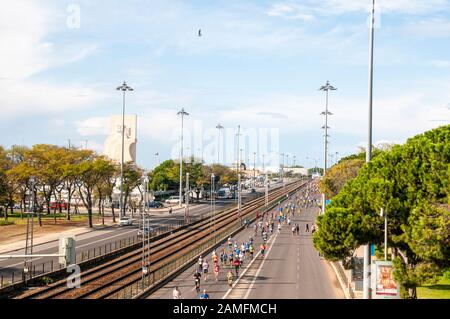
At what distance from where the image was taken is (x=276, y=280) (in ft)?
132

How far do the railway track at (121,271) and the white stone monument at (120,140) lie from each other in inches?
2899

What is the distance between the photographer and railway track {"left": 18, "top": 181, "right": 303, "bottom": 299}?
120 feet

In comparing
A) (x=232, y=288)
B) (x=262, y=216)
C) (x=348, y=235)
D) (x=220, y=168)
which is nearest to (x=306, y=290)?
(x=232, y=288)

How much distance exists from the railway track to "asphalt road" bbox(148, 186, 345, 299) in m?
3.91

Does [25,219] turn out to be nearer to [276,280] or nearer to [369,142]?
[276,280]

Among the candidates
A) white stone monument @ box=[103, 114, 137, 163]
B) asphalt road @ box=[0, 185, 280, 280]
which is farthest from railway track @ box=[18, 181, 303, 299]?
white stone monument @ box=[103, 114, 137, 163]

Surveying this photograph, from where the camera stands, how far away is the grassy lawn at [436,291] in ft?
113

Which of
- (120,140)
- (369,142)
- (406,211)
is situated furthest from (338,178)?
(120,140)

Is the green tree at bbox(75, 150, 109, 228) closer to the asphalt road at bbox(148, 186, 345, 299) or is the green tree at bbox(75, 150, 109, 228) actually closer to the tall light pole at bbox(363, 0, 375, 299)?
the asphalt road at bbox(148, 186, 345, 299)

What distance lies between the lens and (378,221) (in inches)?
1085

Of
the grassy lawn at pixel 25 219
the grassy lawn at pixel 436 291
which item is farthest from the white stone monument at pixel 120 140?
the grassy lawn at pixel 436 291
